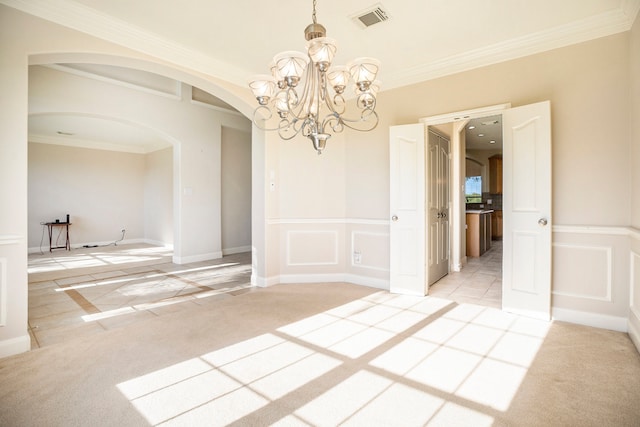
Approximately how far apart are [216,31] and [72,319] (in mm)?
3254

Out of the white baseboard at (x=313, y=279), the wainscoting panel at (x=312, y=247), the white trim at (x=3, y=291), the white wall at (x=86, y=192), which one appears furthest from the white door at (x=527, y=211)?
the white wall at (x=86, y=192)

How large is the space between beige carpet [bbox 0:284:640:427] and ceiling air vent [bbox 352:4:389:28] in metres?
2.85

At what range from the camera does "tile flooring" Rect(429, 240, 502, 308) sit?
3807mm

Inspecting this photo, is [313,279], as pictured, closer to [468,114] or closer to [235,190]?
[468,114]

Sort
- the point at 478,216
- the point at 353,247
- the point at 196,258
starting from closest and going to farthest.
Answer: the point at 353,247 → the point at 196,258 → the point at 478,216

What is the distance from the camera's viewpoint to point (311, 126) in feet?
8.16

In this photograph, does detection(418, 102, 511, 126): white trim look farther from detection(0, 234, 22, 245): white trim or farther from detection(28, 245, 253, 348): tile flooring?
detection(0, 234, 22, 245): white trim

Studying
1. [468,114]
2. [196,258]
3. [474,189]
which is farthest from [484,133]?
[196,258]

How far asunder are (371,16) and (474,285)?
11.8 ft

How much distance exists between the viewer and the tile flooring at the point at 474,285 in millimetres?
3807

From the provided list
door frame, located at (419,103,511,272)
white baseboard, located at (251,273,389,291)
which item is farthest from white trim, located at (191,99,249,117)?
door frame, located at (419,103,511,272)

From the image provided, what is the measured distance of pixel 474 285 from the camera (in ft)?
14.5

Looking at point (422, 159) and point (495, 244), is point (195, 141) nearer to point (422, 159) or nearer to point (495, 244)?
point (422, 159)

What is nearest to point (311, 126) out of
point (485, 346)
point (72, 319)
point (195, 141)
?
point (485, 346)
